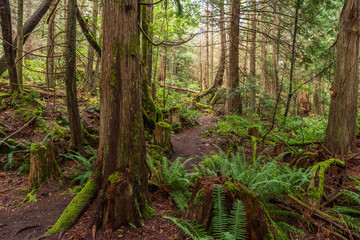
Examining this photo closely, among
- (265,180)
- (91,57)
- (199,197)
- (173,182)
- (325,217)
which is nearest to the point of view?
(199,197)

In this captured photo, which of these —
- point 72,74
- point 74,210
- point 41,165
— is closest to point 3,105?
point 72,74

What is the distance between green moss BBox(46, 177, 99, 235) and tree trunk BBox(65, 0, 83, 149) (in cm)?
265

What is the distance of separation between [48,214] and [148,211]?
163 centimetres

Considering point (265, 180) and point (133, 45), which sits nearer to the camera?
point (133, 45)

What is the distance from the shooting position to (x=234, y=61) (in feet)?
36.3

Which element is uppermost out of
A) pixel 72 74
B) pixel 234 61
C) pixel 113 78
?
pixel 234 61

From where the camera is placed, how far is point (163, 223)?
3.16 meters

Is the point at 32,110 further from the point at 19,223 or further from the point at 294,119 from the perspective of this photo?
the point at 294,119

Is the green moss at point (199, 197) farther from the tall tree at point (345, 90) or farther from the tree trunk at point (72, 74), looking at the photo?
the tall tree at point (345, 90)

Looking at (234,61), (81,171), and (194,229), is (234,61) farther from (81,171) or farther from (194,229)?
(194,229)

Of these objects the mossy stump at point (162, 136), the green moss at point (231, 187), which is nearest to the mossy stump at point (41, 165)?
the mossy stump at point (162, 136)

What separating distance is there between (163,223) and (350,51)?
617 cm

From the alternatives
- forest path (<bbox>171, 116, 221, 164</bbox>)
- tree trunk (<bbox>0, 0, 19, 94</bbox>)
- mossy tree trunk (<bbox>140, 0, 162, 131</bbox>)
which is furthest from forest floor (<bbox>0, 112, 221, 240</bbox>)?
mossy tree trunk (<bbox>140, 0, 162, 131</bbox>)

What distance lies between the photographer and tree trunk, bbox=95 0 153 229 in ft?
9.75
